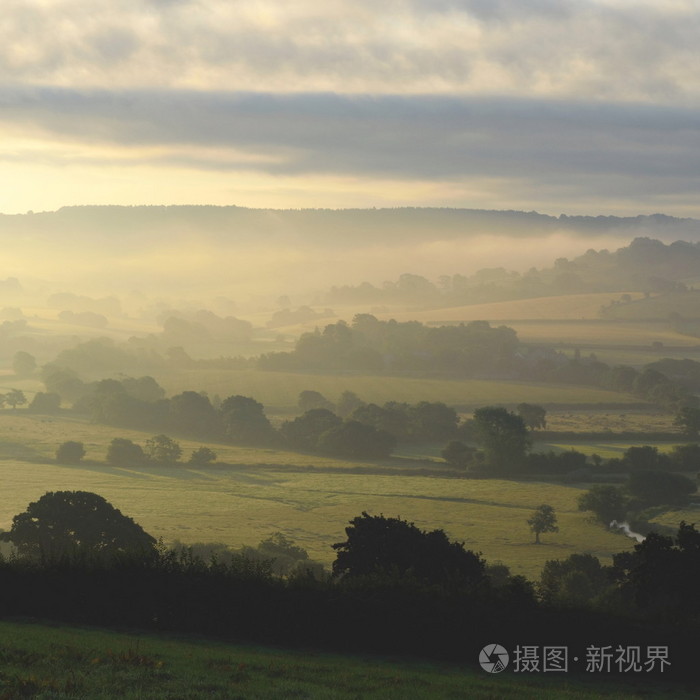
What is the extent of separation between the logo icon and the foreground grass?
56cm

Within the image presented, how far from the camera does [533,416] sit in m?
110

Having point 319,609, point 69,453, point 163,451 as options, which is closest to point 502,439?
point 163,451

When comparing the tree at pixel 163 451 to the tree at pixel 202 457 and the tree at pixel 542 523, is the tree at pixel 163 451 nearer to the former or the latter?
the tree at pixel 202 457

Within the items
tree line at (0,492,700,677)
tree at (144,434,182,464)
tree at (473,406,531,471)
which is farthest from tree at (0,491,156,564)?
tree at (473,406,531,471)

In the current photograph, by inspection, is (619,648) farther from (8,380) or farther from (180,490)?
(8,380)

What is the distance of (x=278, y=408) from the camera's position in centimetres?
12462

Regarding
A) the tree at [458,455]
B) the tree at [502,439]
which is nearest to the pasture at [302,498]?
the tree at [458,455]

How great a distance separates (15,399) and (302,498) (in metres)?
62.5

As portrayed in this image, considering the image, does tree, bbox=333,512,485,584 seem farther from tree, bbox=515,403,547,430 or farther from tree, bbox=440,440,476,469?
tree, bbox=515,403,547,430

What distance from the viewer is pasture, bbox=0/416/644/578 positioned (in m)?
59.8

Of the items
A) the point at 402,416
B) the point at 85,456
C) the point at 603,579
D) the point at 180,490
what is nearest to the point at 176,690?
the point at 603,579

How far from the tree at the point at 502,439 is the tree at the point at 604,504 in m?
17.8

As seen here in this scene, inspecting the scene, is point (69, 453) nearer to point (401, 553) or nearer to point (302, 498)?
point (302, 498)

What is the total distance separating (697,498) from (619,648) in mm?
52141
